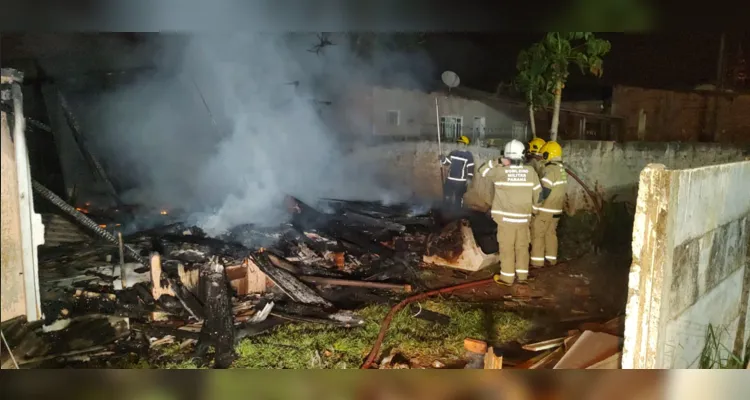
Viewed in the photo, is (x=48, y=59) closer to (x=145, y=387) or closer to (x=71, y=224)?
(x=71, y=224)

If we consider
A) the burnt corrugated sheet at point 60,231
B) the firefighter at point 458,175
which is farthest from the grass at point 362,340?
the firefighter at point 458,175

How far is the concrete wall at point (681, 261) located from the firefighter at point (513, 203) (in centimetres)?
230

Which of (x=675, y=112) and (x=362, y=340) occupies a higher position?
(x=675, y=112)

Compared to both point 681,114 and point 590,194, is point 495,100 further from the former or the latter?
point 681,114

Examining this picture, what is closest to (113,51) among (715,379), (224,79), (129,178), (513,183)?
(224,79)

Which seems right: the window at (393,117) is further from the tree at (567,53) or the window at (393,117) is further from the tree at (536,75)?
the tree at (567,53)

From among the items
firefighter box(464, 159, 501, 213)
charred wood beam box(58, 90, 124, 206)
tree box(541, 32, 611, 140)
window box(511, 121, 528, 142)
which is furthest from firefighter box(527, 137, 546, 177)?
charred wood beam box(58, 90, 124, 206)

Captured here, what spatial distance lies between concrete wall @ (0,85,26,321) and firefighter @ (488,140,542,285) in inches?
203

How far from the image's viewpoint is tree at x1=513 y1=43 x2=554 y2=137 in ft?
26.6

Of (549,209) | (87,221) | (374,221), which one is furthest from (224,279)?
(549,209)

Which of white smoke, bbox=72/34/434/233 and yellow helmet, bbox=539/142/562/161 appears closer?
yellow helmet, bbox=539/142/562/161

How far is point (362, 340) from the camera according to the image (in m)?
4.70

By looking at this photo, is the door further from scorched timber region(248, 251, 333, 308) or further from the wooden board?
the wooden board

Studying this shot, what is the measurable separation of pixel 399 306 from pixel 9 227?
12.7 feet
